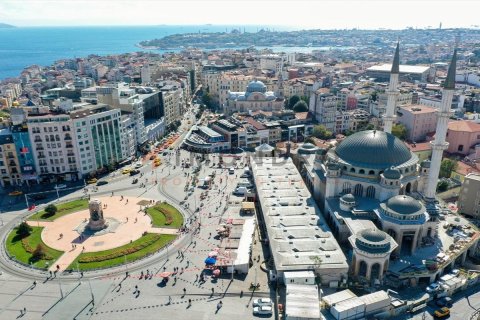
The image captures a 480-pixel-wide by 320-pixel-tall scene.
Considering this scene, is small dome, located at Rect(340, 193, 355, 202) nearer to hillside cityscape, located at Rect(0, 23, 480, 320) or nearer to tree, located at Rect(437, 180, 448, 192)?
hillside cityscape, located at Rect(0, 23, 480, 320)

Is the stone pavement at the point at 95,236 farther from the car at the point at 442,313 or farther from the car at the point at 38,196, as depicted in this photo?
the car at the point at 442,313

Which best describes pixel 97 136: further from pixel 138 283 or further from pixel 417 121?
pixel 417 121

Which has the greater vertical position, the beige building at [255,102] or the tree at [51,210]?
the beige building at [255,102]

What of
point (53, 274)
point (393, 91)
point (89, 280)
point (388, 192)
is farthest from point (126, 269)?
point (393, 91)

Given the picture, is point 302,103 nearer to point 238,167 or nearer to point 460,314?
point 238,167

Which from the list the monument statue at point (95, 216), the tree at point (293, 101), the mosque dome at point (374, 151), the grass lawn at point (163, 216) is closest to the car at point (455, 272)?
the mosque dome at point (374, 151)

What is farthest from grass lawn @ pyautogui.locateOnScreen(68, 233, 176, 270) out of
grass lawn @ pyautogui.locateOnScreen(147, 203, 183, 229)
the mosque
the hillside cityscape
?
the mosque

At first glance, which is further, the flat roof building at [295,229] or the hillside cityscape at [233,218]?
the flat roof building at [295,229]
